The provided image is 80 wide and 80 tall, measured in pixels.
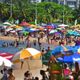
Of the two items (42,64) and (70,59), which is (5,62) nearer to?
(70,59)

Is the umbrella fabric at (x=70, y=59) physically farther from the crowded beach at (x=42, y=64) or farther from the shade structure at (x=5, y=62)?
the shade structure at (x=5, y=62)

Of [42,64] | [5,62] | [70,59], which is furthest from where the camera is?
[42,64]

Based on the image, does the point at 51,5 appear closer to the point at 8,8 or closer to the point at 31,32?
the point at 8,8

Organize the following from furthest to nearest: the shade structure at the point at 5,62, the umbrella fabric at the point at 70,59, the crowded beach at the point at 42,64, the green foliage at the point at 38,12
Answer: the green foliage at the point at 38,12 < the umbrella fabric at the point at 70,59 < the shade structure at the point at 5,62 < the crowded beach at the point at 42,64

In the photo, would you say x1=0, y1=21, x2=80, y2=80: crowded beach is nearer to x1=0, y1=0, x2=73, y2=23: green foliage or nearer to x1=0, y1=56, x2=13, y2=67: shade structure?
x1=0, y1=56, x2=13, y2=67: shade structure

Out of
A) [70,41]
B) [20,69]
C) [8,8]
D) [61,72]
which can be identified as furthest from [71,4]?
[61,72]

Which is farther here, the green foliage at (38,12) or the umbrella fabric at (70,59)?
the green foliage at (38,12)

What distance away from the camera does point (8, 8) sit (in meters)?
89.3

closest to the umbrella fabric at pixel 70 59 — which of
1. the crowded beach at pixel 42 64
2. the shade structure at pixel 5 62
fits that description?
the crowded beach at pixel 42 64

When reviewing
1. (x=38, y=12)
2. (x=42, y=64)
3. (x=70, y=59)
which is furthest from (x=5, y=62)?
(x=38, y=12)

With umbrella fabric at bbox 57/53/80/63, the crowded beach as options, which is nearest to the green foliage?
the crowded beach

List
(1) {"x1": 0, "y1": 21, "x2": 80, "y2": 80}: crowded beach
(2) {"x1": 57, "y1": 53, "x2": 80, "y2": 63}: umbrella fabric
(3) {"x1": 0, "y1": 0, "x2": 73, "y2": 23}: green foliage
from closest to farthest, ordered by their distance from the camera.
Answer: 1. (1) {"x1": 0, "y1": 21, "x2": 80, "y2": 80}: crowded beach
2. (2) {"x1": 57, "y1": 53, "x2": 80, "y2": 63}: umbrella fabric
3. (3) {"x1": 0, "y1": 0, "x2": 73, "y2": 23}: green foliage

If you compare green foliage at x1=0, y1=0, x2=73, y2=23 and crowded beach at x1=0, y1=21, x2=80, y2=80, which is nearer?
crowded beach at x1=0, y1=21, x2=80, y2=80

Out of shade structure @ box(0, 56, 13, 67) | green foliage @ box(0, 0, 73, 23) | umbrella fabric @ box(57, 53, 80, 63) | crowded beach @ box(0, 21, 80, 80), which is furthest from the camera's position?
green foliage @ box(0, 0, 73, 23)
